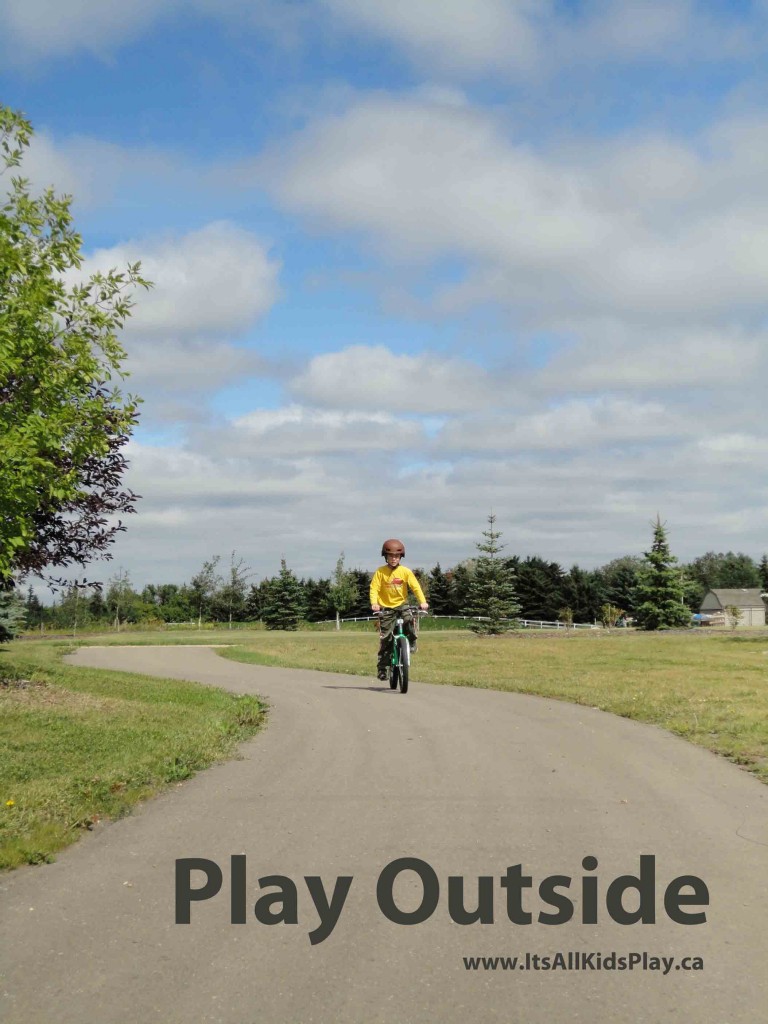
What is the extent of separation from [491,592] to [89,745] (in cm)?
3915

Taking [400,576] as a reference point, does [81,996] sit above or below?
below

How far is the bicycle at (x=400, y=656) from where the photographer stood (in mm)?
14680

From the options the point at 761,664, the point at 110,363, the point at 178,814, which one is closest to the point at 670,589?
the point at 761,664

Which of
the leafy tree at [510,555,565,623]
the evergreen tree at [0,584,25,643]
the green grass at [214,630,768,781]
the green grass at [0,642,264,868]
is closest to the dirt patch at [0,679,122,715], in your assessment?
the green grass at [0,642,264,868]

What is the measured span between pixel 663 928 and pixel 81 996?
2743 millimetres

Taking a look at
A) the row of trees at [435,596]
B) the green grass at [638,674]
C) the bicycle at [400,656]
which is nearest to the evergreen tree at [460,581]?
the row of trees at [435,596]

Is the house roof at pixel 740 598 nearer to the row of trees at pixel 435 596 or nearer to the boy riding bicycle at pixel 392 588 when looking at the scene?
the row of trees at pixel 435 596

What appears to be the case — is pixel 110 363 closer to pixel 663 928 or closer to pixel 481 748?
pixel 481 748

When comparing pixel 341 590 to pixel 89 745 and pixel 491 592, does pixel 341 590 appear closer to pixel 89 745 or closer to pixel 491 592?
pixel 491 592

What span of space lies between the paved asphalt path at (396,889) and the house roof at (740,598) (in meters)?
118

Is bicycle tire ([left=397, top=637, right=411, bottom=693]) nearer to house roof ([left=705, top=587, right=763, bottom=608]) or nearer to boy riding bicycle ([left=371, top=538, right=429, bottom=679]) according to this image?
boy riding bicycle ([left=371, top=538, right=429, bottom=679])

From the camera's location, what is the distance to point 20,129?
12.5 m

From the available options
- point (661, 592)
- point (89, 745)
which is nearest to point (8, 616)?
point (89, 745)

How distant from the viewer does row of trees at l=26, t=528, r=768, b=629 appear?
54188mm
